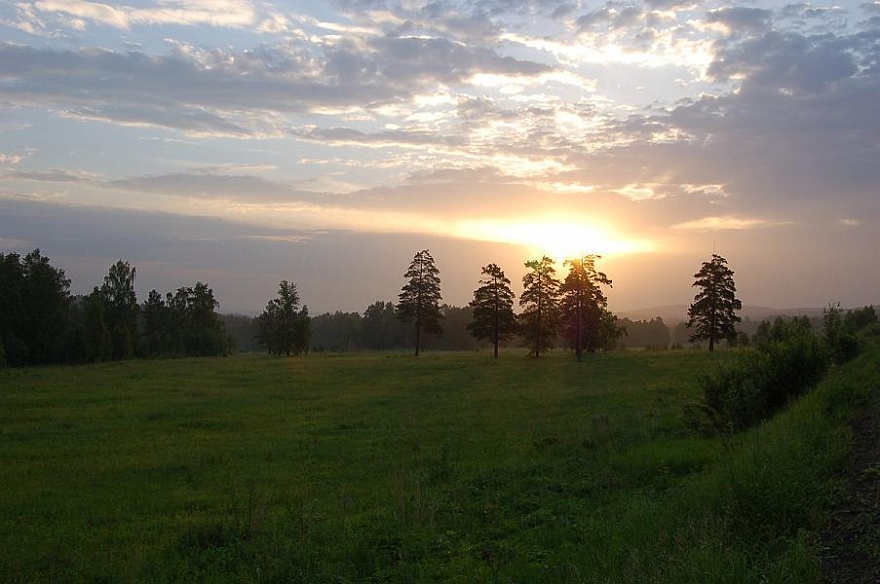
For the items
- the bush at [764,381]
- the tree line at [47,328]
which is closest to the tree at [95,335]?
the tree line at [47,328]

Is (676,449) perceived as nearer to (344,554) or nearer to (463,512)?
(463,512)

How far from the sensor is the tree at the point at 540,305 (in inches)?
2549

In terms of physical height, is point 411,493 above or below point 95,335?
below

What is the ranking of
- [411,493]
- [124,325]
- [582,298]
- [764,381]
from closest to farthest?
[411,493] → [764,381] → [582,298] → [124,325]

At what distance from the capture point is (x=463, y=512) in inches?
463

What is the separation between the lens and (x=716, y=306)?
63875 millimetres

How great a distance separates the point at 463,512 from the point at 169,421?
→ 18443 mm

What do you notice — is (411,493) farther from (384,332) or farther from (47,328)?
(384,332)

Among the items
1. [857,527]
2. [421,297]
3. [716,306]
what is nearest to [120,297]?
[421,297]

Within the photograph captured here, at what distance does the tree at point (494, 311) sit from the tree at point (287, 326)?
27679 mm

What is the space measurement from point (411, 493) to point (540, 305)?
5282cm

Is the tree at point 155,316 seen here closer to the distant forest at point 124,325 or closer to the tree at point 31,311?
the distant forest at point 124,325

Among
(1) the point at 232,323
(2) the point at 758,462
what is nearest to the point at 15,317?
(2) the point at 758,462

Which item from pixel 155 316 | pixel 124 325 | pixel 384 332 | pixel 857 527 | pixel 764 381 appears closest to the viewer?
pixel 857 527
